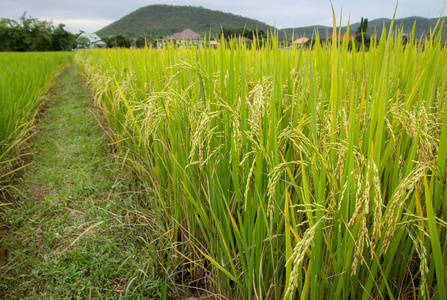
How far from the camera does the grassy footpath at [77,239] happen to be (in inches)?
63.9

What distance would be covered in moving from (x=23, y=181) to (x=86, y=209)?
44.9 inches

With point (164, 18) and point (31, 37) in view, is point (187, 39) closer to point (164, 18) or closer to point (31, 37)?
point (31, 37)

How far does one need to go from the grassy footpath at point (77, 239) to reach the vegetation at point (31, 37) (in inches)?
1860

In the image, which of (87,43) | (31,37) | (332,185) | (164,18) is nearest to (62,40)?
(31,37)

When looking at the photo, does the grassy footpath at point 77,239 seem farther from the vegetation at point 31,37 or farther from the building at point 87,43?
the vegetation at point 31,37

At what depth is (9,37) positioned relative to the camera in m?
43.4

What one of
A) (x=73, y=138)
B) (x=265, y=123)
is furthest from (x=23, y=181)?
(x=265, y=123)

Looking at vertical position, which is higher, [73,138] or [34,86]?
[34,86]

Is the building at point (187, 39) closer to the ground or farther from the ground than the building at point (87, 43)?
closer to the ground

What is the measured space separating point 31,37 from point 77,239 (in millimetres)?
54841

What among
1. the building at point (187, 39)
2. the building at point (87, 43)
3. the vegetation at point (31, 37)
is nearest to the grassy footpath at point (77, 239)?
the building at point (187, 39)

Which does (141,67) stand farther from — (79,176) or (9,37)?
(9,37)

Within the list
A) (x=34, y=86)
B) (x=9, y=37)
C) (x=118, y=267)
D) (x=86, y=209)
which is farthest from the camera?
(x=9, y=37)

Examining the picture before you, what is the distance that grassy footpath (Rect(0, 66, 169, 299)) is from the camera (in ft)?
5.33
